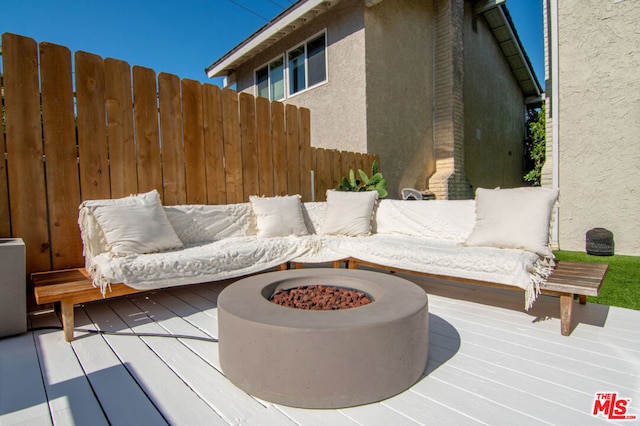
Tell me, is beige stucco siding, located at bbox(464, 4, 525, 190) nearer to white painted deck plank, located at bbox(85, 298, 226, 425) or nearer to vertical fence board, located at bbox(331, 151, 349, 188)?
vertical fence board, located at bbox(331, 151, 349, 188)

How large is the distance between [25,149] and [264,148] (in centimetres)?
234

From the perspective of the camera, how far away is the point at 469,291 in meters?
3.13

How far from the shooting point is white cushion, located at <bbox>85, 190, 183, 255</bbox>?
2.63m

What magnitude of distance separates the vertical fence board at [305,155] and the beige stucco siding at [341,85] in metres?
1.47

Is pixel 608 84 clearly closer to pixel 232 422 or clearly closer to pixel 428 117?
pixel 428 117

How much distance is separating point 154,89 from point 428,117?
571 centimetres

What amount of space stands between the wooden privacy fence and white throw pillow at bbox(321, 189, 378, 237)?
2.99ft

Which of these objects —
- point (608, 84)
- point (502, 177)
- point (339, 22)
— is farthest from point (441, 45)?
point (502, 177)

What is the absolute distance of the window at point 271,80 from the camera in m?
7.62

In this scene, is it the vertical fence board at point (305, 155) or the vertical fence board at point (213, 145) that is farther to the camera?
the vertical fence board at point (305, 155)

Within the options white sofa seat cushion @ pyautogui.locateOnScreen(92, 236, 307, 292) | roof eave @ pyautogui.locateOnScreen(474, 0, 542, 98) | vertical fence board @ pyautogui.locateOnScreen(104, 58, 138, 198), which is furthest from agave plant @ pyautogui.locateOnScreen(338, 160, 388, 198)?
roof eave @ pyautogui.locateOnScreen(474, 0, 542, 98)

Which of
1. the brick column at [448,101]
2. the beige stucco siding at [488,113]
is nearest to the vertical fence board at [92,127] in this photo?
the brick column at [448,101]

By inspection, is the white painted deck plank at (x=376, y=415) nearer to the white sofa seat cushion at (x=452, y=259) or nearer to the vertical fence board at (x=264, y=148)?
the white sofa seat cushion at (x=452, y=259)

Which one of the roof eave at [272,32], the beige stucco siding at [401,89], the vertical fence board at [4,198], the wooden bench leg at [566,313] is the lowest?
the wooden bench leg at [566,313]
